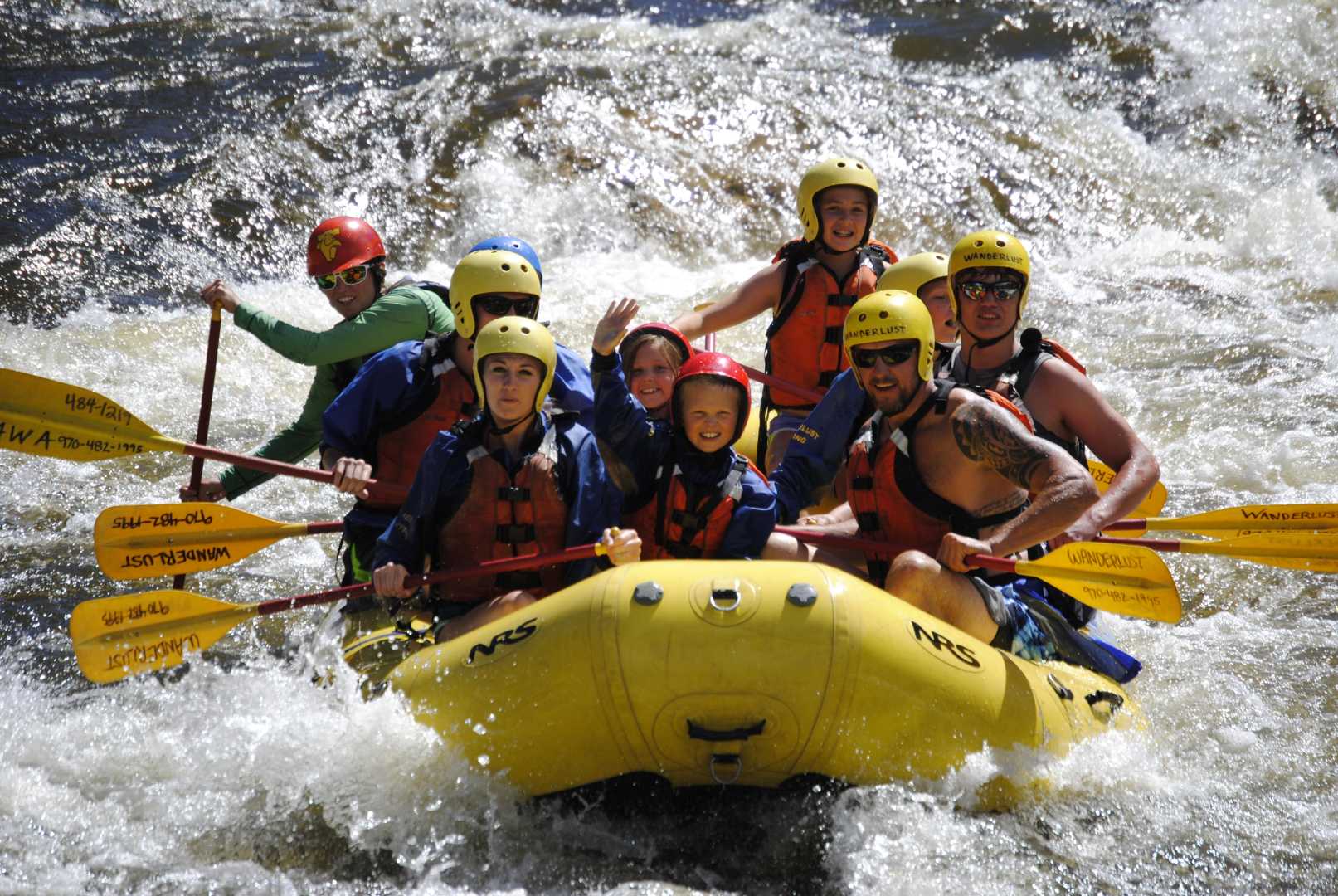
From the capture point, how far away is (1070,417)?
15.8ft

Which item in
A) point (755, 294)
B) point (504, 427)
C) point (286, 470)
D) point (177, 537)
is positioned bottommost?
point (177, 537)

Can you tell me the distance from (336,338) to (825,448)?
1909 mm

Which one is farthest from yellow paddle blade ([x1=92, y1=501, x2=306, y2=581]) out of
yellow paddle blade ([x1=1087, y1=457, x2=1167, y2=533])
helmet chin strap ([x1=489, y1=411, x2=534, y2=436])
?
yellow paddle blade ([x1=1087, y1=457, x2=1167, y2=533])

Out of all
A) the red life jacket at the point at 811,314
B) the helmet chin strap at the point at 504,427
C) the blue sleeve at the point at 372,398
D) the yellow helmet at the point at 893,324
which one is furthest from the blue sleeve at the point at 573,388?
the red life jacket at the point at 811,314

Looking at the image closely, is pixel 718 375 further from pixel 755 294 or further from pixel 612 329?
pixel 755 294

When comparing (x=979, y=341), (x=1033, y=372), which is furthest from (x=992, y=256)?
(x=1033, y=372)

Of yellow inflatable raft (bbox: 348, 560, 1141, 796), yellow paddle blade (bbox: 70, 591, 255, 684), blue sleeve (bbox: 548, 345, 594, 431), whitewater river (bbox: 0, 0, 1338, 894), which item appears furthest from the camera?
blue sleeve (bbox: 548, 345, 594, 431)

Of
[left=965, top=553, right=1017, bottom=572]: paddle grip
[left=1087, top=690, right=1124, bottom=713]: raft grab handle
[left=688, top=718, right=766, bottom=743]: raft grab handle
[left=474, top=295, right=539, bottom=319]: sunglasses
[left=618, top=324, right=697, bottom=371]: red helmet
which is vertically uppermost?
[left=474, top=295, right=539, bottom=319]: sunglasses

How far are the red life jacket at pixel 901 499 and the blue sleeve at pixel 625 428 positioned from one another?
642 millimetres

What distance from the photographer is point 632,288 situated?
10.2 metres

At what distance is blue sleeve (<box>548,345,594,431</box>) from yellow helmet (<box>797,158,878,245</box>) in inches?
58.4

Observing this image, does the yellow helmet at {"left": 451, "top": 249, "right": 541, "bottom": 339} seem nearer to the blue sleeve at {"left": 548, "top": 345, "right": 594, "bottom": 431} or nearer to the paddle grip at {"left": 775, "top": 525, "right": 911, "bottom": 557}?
the blue sleeve at {"left": 548, "top": 345, "right": 594, "bottom": 431}

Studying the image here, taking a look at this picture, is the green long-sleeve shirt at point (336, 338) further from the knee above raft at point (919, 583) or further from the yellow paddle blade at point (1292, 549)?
the yellow paddle blade at point (1292, 549)

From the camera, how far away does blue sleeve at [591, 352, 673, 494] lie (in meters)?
4.55
